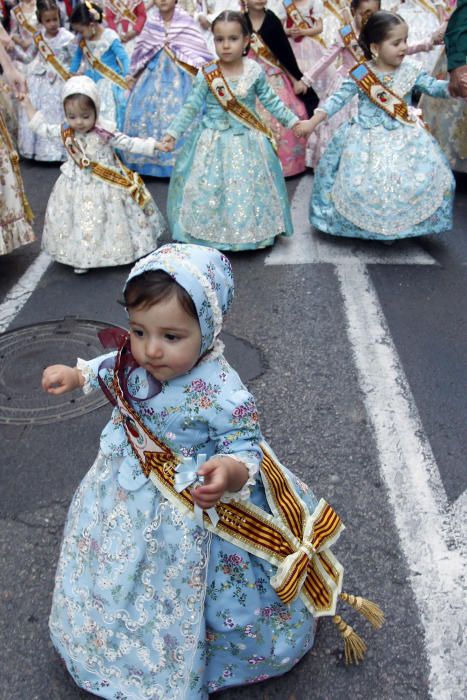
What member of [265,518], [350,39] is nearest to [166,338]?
[265,518]

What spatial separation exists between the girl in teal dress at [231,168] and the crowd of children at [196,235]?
0.01 metres

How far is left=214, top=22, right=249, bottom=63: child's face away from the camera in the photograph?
15.8 feet

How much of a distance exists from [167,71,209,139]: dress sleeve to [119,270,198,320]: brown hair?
11.7 feet

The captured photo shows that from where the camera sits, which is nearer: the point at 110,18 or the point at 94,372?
the point at 94,372

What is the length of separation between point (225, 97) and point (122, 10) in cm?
561

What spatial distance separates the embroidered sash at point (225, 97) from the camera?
16.4 ft

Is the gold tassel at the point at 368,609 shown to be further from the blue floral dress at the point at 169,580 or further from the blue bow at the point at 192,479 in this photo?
the blue bow at the point at 192,479

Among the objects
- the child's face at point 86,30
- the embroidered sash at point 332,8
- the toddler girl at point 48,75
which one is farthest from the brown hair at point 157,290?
the embroidered sash at point 332,8

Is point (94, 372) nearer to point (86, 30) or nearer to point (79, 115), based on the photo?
point (79, 115)

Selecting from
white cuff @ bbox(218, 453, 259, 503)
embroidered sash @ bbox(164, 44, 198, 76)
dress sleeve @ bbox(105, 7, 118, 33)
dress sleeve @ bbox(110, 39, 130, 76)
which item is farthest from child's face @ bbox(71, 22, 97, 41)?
white cuff @ bbox(218, 453, 259, 503)

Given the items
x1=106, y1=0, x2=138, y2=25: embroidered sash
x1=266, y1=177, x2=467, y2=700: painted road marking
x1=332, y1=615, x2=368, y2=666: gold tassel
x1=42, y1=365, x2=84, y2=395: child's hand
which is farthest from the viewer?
x1=106, y1=0, x2=138, y2=25: embroidered sash

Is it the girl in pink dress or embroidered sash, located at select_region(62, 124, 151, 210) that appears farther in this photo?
the girl in pink dress

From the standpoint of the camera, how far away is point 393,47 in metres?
4.81

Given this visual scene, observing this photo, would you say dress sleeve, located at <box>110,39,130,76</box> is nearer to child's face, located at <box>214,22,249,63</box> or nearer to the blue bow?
child's face, located at <box>214,22,249,63</box>
